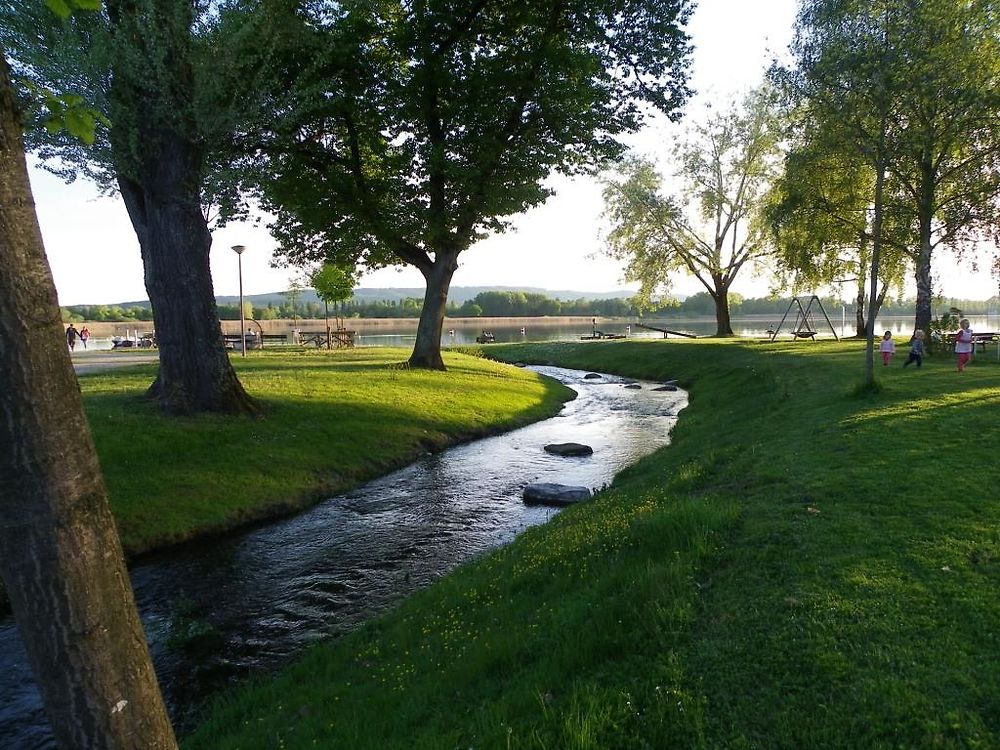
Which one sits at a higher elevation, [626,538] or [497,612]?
[626,538]

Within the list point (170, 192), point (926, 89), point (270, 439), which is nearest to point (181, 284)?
point (170, 192)

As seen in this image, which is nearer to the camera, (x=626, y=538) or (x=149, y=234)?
(x=626, y=538)

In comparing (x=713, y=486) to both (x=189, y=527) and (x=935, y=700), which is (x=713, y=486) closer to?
(x=935, y=700)

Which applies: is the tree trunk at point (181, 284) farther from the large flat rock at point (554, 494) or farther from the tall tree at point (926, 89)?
the tall tree at point (926, 89)

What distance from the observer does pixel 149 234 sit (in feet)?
57.3

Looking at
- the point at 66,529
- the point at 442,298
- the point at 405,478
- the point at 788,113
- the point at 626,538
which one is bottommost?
the point at 405,478

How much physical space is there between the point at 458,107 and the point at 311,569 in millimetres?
23538

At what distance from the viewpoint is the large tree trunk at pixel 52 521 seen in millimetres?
2877

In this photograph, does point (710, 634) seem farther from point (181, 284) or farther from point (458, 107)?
point (458, 107)

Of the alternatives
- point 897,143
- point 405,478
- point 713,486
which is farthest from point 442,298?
point 713,486

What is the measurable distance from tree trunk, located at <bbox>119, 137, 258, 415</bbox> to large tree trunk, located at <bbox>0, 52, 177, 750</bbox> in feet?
52.7

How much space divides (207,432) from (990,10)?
1442 inches

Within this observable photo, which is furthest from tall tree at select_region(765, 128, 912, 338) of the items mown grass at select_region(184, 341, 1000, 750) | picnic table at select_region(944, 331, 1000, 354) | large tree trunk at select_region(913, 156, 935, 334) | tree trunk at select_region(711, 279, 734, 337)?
mown grass at select_region(184, 341, 1000, 750)

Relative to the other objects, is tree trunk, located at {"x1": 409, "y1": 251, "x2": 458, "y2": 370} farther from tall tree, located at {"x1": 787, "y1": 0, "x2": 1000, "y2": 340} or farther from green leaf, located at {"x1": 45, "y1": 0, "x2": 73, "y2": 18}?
green leaf, located at {"x1": 45, "y1": 0, "x2": 73, "y2": 18}
